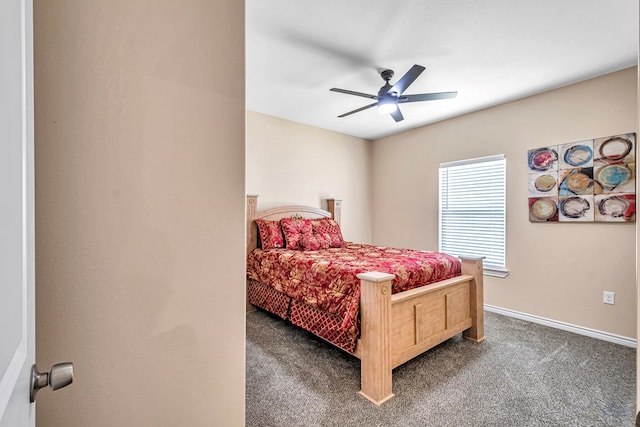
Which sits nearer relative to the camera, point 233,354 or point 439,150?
point 233,354

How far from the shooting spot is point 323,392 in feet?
6.42

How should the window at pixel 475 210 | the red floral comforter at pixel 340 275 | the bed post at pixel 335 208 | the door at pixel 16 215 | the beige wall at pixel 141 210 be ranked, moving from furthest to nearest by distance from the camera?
the bed post at pixel 335 208, the window at pixel 475 210, the red floral comforter at pixel 340 275, the beige wall at pixel 141 210, the door at pixel 16 215

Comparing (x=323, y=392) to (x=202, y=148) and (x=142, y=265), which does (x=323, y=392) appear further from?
(x=202, y=148)

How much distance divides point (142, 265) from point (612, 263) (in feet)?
12.7

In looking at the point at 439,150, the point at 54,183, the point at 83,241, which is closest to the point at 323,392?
the point at 83,241

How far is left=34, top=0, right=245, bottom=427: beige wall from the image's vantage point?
746mm

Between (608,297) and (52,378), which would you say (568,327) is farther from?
(52,378)

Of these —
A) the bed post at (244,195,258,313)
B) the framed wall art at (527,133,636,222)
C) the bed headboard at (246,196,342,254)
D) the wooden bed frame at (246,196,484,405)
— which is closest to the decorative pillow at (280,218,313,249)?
the bed headboard at (246,196,342,254)

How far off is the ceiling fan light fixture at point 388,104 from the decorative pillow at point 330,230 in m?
1.80

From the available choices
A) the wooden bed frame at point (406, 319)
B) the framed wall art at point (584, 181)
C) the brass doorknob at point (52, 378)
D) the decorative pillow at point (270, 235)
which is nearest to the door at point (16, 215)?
the brass doorknob at point (52, 378)

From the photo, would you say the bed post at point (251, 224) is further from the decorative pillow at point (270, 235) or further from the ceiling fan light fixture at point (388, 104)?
the ceiling fan light fixture at point (388, 104)

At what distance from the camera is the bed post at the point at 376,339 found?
187 cm

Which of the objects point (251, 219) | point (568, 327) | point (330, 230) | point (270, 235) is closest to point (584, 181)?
point (568, 327)

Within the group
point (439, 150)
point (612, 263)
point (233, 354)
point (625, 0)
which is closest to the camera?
point (233, 354)
